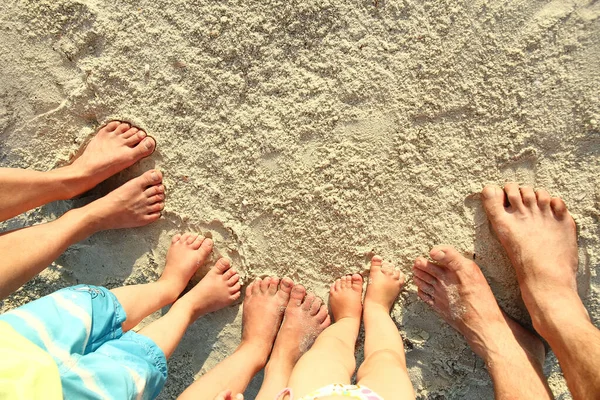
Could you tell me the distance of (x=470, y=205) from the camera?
1554 millimetres

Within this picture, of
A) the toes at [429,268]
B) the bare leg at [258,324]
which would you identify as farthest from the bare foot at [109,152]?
the toes at [429,268]

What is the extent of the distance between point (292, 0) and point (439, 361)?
143 cm

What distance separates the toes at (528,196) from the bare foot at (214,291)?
1100 millimetres

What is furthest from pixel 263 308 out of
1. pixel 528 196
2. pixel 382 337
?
pixel 528 196

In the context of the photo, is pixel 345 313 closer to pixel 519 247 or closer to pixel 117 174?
pixel 519 247

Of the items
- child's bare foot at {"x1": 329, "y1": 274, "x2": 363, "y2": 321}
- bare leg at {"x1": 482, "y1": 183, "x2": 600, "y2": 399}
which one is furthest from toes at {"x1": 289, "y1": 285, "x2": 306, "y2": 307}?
bare leg at {"x1": 482, "y1": 183, "x2": 600, "y2": 399}

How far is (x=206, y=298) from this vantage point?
1674 mm

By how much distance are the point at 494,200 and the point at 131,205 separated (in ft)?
4.35

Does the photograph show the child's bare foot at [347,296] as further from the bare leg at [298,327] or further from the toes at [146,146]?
the toes at [146,146]

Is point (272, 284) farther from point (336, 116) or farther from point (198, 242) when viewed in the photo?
point (336, 116)

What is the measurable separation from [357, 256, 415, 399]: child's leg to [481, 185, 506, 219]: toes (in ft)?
1.31

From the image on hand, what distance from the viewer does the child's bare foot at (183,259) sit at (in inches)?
65.6

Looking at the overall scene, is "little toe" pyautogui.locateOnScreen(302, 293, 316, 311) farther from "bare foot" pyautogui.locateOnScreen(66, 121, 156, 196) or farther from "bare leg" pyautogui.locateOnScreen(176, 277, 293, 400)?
"bare foot" pyautogui.locateOnScreen(66, 121, 156, 196)

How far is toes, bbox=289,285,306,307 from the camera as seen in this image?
5.56ft
